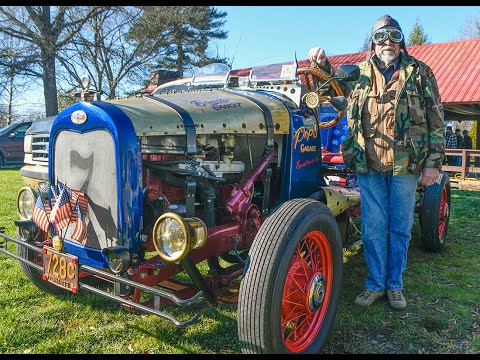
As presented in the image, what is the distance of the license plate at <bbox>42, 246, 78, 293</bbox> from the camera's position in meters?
2.54

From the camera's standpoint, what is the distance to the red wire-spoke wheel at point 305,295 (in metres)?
2.70

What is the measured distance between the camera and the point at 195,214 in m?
2.98

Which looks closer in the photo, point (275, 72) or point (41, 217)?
point (41, 217)

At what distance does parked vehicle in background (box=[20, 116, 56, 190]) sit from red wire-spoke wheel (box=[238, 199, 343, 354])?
15.5ft

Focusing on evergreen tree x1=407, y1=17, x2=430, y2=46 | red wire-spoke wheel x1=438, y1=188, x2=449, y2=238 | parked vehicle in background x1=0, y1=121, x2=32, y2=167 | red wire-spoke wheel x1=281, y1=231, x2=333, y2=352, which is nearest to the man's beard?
red wire-spoke wheel x1=281, y1=231, x2=333, y2=352

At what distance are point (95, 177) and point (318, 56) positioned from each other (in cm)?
222

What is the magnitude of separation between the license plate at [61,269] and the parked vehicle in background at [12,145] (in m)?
14.9

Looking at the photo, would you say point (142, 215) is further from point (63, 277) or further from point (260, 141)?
point (260, 141)

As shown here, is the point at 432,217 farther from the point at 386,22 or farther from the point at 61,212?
the point at 61,212

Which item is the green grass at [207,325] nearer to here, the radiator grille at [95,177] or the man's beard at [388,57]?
the radiator grille at [95,177]

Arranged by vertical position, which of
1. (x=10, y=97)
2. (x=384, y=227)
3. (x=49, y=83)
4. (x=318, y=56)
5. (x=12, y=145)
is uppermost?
(x=10, y=97)

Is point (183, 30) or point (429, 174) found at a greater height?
point (183, 30)

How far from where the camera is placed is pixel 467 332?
121 inches

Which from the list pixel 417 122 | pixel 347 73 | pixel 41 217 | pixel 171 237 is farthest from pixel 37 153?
pixel 417 122
